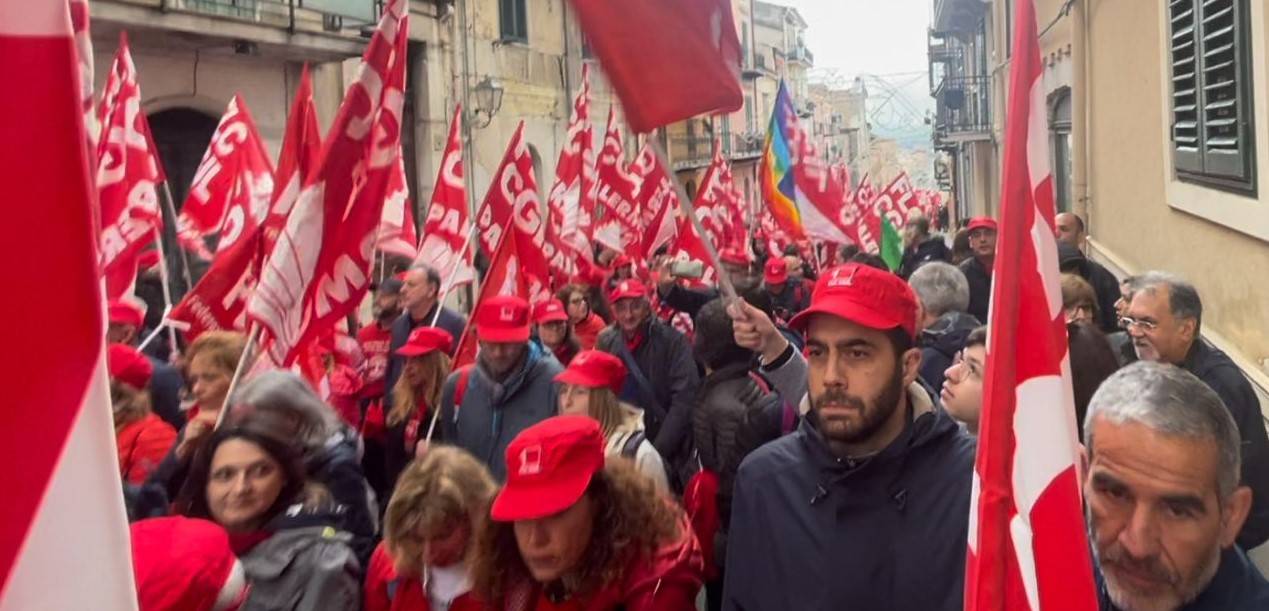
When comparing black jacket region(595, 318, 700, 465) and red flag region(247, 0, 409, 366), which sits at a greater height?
red flag region(247, 0, 409, 366)

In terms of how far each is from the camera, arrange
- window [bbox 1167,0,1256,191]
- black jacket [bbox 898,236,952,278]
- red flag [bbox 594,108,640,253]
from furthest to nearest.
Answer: black jacket [bbox 898,236,952,278]
red flag [bbox 594,108,640,253]
window [bbox 1167,0,1256,191]

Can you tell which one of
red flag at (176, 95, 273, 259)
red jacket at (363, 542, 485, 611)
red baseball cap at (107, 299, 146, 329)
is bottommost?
red jacket at (363, 542, 485, 611)

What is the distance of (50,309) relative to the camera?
1.42 m

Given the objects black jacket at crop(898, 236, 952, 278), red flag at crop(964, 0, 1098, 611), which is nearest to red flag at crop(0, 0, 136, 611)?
red flag at crop(964, 0, 1098, 611)

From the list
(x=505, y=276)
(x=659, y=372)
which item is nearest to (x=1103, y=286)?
(x=659, y=372)

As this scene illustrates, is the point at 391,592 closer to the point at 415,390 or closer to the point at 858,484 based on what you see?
the point at 858,484

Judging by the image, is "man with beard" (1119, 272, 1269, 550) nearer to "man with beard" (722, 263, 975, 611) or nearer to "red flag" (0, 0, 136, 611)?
"man with beard" (722, 263, 975, 611)

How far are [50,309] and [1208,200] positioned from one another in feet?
21.3

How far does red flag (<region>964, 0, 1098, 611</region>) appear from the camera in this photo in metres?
1.84

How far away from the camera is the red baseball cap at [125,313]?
6.16 meters

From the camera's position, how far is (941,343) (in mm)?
4672

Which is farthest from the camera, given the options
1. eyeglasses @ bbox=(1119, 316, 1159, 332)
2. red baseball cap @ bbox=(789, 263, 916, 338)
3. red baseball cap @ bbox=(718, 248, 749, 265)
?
red baseball cap @ bbox=(718, 248, 749, 265)

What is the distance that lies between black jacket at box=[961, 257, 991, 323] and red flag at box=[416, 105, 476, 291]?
3.12 metres

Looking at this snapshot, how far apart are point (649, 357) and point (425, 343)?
1237mm
